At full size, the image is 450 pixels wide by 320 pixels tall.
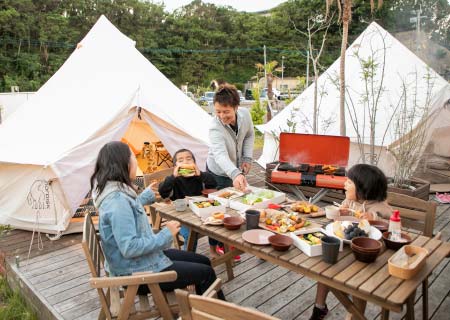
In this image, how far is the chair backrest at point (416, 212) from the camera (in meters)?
2.54

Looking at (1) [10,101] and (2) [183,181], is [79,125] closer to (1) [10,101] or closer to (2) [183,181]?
(2) [183,181]

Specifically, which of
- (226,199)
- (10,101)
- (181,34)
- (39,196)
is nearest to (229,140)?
(226,199)

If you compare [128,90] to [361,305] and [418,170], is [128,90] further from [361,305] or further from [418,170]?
[418,170]

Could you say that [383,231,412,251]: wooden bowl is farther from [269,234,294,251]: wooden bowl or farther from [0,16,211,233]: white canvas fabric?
[0,16,211,233]: white canvas fabric

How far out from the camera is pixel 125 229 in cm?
194

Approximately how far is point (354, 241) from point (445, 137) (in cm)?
637

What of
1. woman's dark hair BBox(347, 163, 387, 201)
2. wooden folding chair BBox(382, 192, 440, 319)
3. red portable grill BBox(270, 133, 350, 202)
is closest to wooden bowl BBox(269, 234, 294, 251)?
woman's dark hair BBox(347, 163, 387, 201)

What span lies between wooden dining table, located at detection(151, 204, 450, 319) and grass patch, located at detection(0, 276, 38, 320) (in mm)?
1998

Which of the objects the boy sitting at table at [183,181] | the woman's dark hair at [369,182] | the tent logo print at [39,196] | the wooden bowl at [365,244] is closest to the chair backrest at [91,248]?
the boy sitting at table at [183,181]

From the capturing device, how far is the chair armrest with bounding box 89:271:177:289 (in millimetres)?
1891

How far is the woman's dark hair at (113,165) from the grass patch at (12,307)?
1.84 metres

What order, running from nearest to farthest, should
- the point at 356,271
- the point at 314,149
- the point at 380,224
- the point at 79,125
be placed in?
the point at 356,271 → the point at 380,224 → the point at 314,149 → the point at 79,125

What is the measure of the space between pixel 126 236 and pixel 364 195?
5.55ft

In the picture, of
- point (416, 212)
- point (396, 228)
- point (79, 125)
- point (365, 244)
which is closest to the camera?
point (365, 244)
